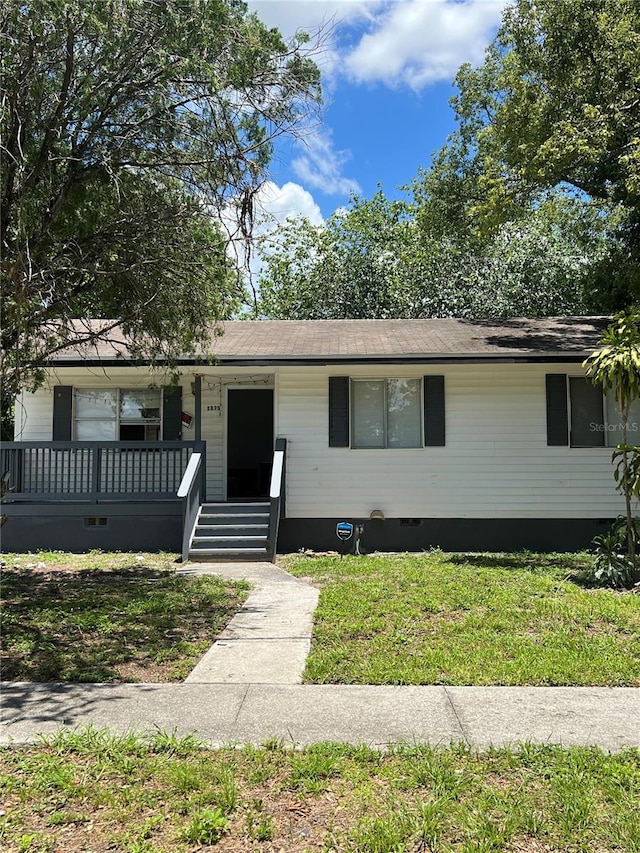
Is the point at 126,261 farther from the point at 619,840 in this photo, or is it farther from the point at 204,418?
the point at 619,840

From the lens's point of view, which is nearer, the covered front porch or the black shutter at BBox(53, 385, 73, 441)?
the covered front porch

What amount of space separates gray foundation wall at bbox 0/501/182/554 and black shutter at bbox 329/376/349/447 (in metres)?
3.07

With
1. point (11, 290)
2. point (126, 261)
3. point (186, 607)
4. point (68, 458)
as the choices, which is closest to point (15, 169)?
point (11, 290)

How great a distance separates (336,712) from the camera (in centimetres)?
436

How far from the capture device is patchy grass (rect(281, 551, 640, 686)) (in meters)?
5.12

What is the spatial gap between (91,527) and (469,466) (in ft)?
22.7

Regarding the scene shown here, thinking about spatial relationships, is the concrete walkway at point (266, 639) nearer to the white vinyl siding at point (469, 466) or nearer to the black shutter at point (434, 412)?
the white vinyl siding at point (469, 466)

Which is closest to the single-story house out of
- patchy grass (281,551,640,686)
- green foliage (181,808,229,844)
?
patchy grass (281,551,640,686)

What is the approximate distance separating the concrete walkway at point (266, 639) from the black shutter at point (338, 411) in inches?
129

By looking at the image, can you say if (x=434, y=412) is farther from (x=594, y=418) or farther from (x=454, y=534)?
(x=594, y=418)

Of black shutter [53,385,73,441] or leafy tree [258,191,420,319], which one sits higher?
leafy tree [258,191,420,319]

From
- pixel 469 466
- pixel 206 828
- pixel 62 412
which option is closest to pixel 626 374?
pixel 469 466

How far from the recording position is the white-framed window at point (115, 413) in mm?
13008

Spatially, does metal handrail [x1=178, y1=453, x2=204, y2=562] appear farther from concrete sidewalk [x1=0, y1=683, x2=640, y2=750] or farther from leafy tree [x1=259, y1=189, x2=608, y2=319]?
leafy tree [x1=259, y1=189, x2=608, y2=319]
